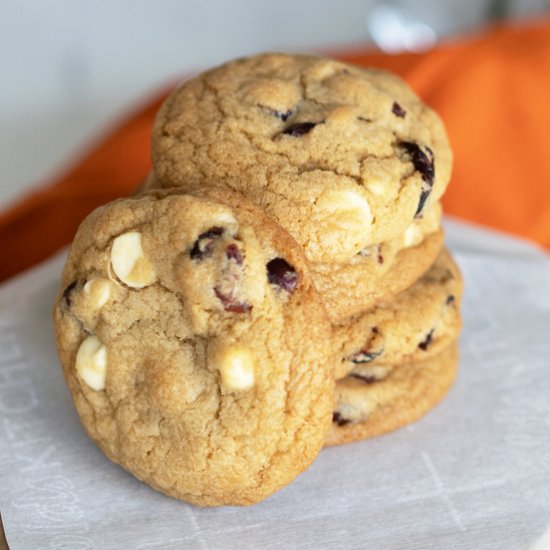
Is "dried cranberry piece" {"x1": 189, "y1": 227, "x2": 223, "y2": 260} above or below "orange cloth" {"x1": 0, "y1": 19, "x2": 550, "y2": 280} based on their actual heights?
above

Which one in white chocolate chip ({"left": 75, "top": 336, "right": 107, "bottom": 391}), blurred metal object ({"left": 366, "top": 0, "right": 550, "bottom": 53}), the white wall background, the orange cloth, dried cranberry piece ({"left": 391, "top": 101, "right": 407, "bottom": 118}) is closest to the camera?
white chocolate chip ({"left": 75, "top": 336, "right": 107, "bottom": 391})

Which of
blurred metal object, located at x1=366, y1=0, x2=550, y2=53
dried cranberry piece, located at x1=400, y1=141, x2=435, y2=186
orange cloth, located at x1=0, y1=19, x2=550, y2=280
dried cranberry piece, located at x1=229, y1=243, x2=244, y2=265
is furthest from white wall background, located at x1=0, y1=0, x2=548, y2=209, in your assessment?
dried cranberry piece, located at x1=229, y1=243, x2=244, y2=265

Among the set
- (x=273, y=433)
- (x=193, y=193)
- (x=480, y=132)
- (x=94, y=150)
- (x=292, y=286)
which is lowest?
(x=480, y=132)

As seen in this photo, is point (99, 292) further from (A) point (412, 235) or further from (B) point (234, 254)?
(A) point (412, 235)

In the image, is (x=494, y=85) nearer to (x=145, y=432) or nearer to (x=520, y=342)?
(x=520, y=342)

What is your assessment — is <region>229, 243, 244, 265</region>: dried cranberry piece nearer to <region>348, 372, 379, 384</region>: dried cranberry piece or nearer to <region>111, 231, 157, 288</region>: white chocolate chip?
<region>111, 231, 157, 288</region>: white chocolate chip

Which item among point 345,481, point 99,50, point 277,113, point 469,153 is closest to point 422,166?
point 277,113

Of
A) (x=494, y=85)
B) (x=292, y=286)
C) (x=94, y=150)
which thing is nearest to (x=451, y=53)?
(x=494, y=85)
